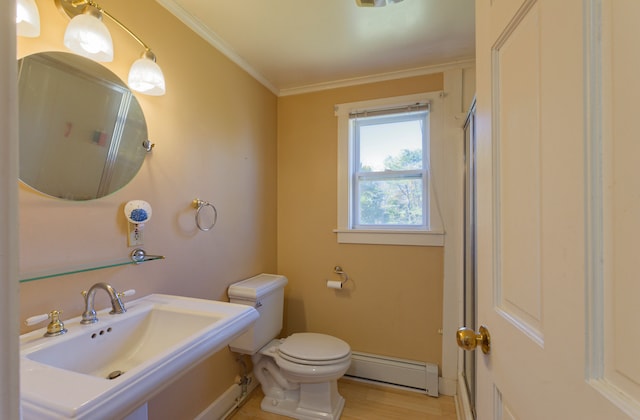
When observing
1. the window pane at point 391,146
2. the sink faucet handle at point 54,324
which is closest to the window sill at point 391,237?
the window pane at point 391,146

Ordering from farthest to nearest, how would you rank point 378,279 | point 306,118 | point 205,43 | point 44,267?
point 306,118
point 378,279
point 205,43
point 44,267

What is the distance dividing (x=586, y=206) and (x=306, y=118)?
210 cm

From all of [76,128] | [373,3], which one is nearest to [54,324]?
[76,128]

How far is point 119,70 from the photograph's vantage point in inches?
45.4

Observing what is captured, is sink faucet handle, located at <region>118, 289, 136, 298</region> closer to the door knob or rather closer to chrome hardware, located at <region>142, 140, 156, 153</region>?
chrome hardware, located at <region>142, 140, 156, 153</region>

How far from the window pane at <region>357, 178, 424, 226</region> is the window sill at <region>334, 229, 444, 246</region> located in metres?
0.11

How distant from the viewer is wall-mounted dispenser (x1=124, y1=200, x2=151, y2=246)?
1168mm

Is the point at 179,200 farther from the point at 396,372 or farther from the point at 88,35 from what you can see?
the point at 396,372

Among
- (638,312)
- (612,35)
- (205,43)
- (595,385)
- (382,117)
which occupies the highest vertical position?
(205,43)

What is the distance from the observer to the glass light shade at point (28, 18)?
0.81m

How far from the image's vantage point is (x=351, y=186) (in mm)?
2191

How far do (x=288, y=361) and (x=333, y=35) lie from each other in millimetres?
1928

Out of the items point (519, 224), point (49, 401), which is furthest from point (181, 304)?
point (519, 224)

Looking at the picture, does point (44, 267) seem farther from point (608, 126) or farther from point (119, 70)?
point (608, 126)
